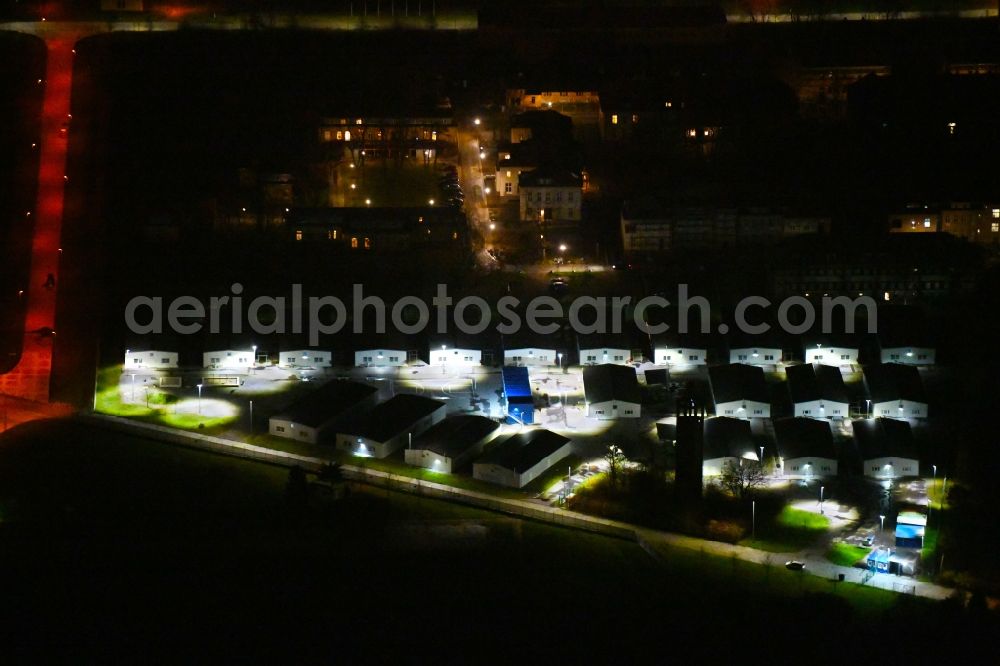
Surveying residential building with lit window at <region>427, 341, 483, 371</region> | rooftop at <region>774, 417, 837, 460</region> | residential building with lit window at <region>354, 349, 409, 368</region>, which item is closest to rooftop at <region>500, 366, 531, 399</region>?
residential building with lit window at <region>427, 341, 483, 371</region>

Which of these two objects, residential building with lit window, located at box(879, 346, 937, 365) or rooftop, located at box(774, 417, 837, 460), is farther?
residential building with lit window, located at box(879, 346, 937, 365)

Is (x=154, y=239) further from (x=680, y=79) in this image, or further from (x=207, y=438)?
(x=680, y=79)

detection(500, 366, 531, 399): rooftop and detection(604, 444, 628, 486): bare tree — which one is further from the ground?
detection(500, 366, 531, 399): rooftop

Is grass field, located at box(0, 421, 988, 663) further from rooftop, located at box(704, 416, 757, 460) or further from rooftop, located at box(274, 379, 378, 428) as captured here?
rooftop, located at box(704, 416, 757, 460)

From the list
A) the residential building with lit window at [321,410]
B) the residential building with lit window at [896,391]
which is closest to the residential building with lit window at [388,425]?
the residential building with lit window at [321,410]

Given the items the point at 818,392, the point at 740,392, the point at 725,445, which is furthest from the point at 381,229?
the point at 725,445

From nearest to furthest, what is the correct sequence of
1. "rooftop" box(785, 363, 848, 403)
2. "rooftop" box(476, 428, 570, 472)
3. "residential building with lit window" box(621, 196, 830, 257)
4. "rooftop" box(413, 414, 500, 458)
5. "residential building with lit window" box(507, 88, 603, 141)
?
"rooftop" box(476, 428, 570, 472) → "rooftop" box(413, 414, 500, 458) → "rooftop" box(785, 363, 848, 403) → "residential building with lit window" box(621, 196, 830, 257) → "residential building with lit window" box(507, 88, 603, 141)

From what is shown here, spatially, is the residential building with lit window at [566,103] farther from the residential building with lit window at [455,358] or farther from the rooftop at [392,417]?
the rooftop at [392,417]
